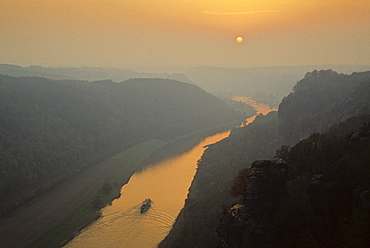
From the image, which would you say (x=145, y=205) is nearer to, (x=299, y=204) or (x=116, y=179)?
(x=116, y=179)

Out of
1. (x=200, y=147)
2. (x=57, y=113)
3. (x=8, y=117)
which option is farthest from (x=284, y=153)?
(x=57, y=113)

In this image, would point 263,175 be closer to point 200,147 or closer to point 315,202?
point 315,202

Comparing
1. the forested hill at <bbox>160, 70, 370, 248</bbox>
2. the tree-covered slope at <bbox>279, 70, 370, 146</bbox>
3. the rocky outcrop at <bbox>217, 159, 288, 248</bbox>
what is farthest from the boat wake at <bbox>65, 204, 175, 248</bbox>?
the tree-covered slope at <bbox>279, 70, 370, 146</bbox>

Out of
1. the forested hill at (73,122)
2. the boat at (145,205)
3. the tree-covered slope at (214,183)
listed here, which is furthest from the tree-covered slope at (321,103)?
the forested hill at (73,122)

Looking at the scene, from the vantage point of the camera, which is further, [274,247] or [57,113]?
[57,113]

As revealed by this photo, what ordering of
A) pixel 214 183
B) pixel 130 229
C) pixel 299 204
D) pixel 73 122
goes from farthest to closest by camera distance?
pixel 73 122
pixel 214 183
pixel 130 229
pixel 299 204

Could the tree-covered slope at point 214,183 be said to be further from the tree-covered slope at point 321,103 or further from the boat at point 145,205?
the boat at point 145,205

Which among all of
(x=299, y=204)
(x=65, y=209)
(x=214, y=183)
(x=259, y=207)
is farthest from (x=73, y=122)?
(x=299, y=204)

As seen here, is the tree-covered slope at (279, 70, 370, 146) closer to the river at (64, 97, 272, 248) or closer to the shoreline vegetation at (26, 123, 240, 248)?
the river at (64, 97, 272, 248)
